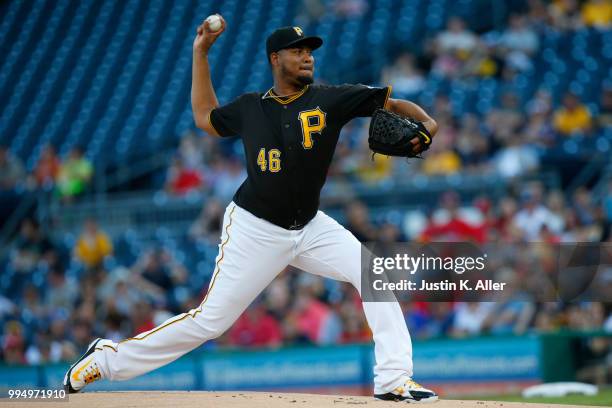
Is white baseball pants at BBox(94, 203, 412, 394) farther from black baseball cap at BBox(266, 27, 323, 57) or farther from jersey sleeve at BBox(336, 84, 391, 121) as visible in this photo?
black baseball cap at BBox(266, 27, 323, 57)

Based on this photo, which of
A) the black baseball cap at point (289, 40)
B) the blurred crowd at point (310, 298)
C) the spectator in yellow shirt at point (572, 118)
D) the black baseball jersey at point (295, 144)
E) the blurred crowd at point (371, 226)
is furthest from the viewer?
the spectator in yellow shirt at point (572, 118)

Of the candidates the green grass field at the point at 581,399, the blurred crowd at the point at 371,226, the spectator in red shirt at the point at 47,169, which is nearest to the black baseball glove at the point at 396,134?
the green grass field at the point at 581,399

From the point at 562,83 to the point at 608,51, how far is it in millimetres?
732

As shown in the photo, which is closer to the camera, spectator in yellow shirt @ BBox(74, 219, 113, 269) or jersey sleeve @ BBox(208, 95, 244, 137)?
jersey sleeve @ BBox(208, 95, 244, 137)

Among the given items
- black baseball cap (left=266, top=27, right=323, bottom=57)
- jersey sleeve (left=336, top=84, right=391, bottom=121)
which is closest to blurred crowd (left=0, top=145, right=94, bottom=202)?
black baseball cap (left=266, top=27, right=323, bottom=57)

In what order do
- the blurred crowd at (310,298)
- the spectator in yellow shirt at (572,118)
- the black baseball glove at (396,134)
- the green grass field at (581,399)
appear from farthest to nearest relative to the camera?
the spectator in yellow shirt at (572,118), the blurred crowd at (310,298), the green grass field at (581,399), the black baseball glove at (396,134)

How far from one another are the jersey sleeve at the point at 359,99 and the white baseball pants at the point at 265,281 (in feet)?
1.93

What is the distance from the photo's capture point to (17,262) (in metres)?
12.7

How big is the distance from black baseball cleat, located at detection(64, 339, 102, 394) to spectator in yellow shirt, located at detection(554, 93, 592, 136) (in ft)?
21.6

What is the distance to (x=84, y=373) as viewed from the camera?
5.58 metres

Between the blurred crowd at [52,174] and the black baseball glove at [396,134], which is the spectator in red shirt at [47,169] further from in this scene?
the black baseball glove at [396,134]

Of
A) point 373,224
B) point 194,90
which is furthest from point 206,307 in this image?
point 373,224

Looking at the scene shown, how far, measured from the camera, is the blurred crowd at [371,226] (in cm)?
929

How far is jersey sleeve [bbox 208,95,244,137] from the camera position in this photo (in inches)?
215
